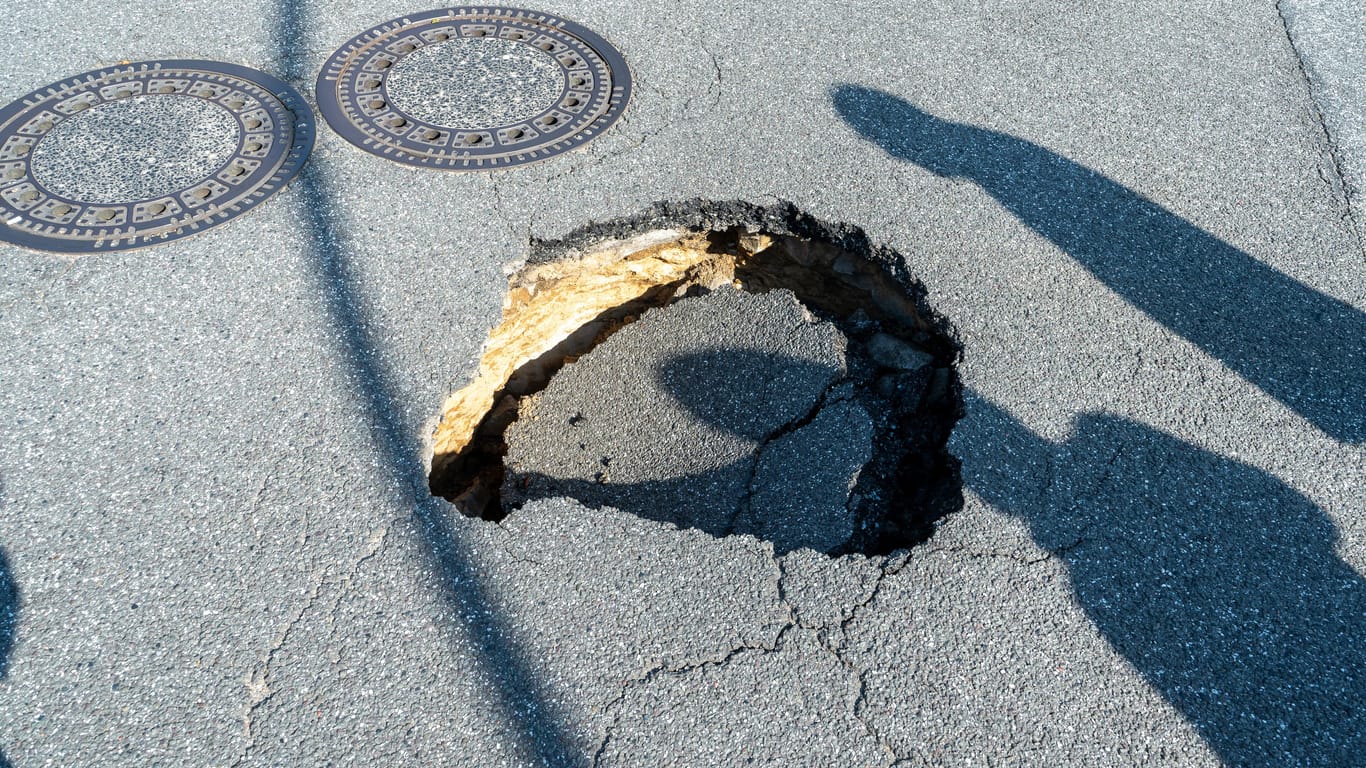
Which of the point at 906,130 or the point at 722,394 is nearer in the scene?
the point at 722,394

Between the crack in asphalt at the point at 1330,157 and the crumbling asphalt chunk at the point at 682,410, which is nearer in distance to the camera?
the crumbling asphalt chunk at the point at 682,410

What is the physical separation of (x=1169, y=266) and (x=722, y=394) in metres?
1.69

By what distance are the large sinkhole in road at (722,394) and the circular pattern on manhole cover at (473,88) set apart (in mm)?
701

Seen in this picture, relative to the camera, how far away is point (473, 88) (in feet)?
13.9

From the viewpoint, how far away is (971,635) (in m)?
2.55

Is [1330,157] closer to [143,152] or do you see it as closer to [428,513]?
[428,513]

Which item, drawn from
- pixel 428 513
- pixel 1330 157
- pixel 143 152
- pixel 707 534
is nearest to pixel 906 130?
pixel 1330 157

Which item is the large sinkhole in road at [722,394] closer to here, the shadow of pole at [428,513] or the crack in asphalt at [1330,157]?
the shadow of pole at [428,513]

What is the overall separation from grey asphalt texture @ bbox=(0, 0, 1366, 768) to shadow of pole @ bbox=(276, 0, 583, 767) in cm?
1

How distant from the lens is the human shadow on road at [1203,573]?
2455mm

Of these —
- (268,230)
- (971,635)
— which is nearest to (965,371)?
(971,635)

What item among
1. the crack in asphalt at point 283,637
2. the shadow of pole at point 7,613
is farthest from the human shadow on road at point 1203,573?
the shadow of pole at point 7,613

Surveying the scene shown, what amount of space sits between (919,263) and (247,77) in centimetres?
290

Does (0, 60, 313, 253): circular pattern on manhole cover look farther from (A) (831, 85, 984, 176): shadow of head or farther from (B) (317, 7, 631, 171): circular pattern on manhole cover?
(A) (831, 85, 984, 176): shadow of head
